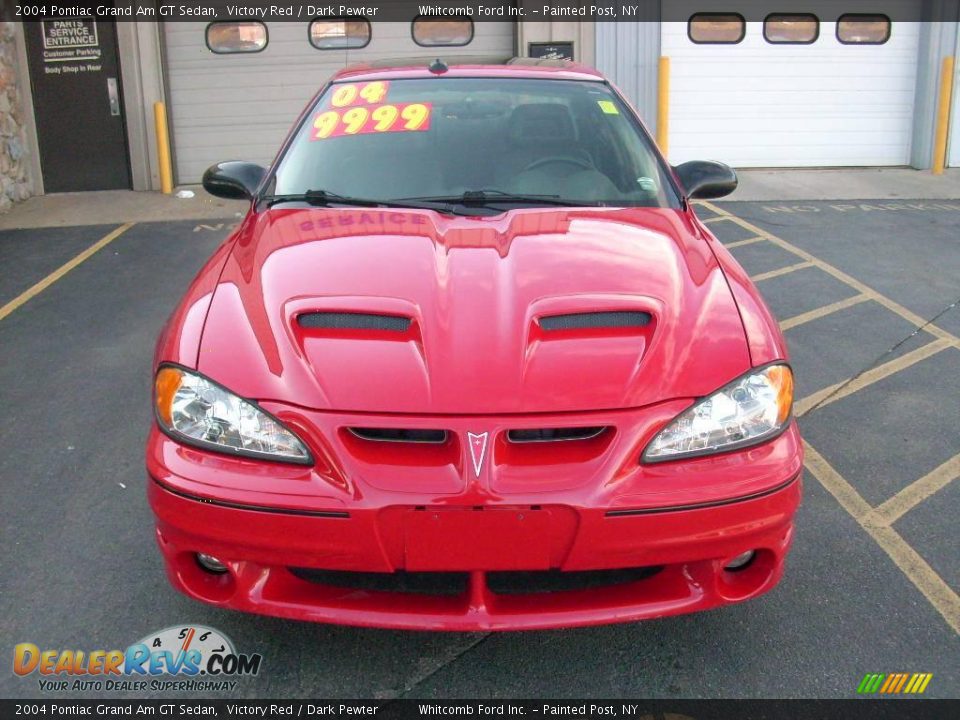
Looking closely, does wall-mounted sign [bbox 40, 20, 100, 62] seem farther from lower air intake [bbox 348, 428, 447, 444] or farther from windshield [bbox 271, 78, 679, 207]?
lower air intake [bbox 348, 428, 447, 444]

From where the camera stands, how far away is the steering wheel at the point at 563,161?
360cm

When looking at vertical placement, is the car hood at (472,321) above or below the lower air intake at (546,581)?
above

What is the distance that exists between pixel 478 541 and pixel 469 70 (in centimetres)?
247

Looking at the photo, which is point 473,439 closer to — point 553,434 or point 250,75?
point 553,434

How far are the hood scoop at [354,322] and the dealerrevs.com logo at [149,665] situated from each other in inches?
37.5

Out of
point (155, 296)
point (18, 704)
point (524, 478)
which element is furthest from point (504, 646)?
point (155, 296)

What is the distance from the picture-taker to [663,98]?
454 inches

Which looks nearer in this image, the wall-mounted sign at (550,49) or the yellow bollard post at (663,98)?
the wall-mounted sign at (550,49)

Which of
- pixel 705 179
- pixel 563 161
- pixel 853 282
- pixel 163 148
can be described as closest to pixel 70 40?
pixel 163 148

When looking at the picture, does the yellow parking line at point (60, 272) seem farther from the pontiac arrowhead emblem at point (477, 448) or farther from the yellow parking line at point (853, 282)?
the yellow parking line at point (853, 282)

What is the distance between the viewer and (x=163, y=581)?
10.1 ft

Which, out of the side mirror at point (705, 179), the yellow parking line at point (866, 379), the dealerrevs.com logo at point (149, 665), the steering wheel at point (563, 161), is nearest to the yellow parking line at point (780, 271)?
the yellow parking line at point (866, 379)

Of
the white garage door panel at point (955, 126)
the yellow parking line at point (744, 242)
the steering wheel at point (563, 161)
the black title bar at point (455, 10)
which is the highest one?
the black title bar at point (455, 10)

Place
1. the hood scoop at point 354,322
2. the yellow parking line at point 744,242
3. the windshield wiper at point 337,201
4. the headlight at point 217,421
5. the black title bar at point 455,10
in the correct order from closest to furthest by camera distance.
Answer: the headlight at point 217,421 → the hood scoop at point 354,322 → the windshield wiper at point 337,201 → the yellow parking line at point 744,242 → the black title bar at point 455,10
